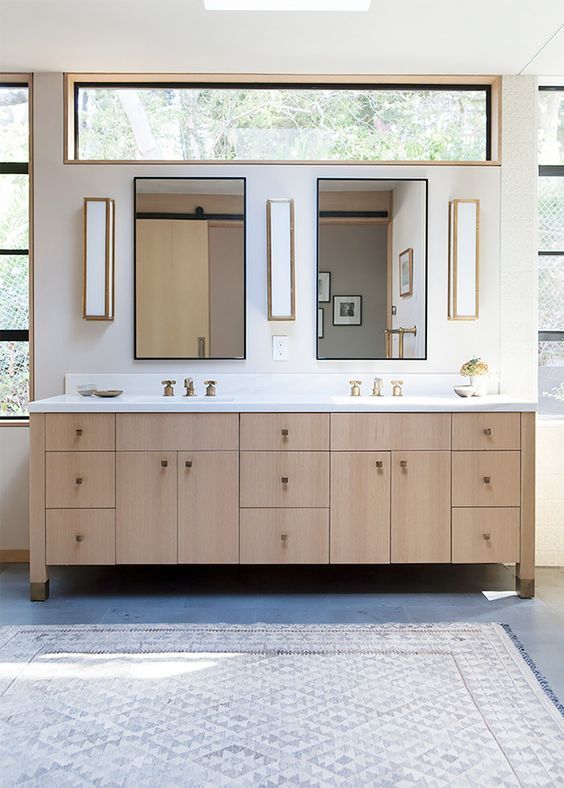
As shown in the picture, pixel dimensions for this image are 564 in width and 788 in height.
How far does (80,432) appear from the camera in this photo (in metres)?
3.08

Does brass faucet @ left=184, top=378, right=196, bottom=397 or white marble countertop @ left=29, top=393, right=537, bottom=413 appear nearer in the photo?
white marble countertop @ left=29, top=393, right=537, bottom=413

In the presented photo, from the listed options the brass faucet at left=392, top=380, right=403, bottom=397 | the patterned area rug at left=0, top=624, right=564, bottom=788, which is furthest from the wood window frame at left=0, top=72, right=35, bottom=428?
the brass faucet at left=392, top=380, right=403, bottom=397

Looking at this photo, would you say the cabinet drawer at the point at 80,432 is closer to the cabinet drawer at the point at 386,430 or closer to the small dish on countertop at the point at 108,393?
the small dish on countertop at the point at 108,393

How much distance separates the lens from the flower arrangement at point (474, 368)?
345cm

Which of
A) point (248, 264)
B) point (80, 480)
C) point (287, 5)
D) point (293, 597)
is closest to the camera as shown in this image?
point (287, 5)

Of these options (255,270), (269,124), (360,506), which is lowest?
(360,506)

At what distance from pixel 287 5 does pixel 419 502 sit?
2.07 m

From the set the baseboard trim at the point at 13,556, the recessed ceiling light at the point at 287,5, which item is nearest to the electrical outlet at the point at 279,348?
the recessed ceiling light at the point at 287,5

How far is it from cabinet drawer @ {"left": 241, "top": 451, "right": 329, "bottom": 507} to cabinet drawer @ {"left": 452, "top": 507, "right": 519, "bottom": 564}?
58 centimetres

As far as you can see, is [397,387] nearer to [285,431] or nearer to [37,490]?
[285,431]

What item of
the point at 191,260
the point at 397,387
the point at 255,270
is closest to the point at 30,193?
the point at 191,260

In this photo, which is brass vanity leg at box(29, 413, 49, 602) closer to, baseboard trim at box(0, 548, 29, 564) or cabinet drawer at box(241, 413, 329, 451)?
baseboard trim at box(0, 548, 29, 564)

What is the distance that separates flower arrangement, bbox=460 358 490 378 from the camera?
345 centimetres

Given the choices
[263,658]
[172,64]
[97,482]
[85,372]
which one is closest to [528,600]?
[263,658]
